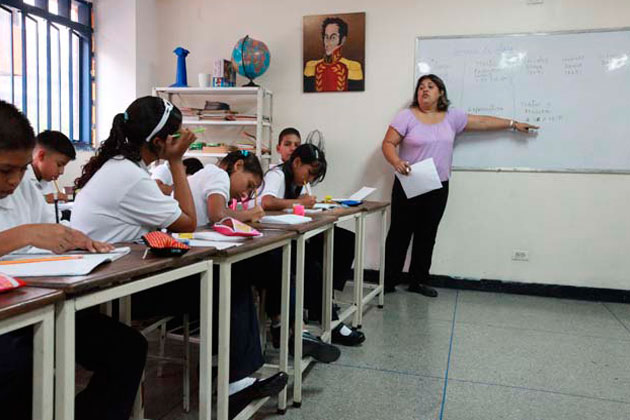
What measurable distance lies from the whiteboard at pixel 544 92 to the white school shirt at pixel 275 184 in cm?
157

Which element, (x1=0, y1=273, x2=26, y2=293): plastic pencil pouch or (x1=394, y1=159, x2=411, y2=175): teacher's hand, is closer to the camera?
(x1=0, y1=273, x2=26, y2=293): plastic pencil pouch

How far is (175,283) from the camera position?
1.62 meters

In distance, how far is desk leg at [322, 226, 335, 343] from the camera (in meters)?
2.34

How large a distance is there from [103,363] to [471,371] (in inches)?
63.8

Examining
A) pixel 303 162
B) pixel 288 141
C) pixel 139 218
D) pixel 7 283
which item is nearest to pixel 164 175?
pixel 303 162

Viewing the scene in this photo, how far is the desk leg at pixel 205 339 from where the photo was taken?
1301 millimetres

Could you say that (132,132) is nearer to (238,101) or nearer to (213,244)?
(213,244)

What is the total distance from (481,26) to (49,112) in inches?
123

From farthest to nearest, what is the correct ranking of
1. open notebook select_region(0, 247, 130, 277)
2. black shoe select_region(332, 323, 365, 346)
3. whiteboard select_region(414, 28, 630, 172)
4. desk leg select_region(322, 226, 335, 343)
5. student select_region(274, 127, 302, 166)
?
student select_region(274, 127, 302, 166), whiteboard select_region(414, 28, 630, 172), black shoe select_region(332, 323, 365, 346), desk leg select_region(322, 226, 335, 343), open notebook select_region(0, 247, 130, 277)

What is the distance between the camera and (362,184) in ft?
13.5

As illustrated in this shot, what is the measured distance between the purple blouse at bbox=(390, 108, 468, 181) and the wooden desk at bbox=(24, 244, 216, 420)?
271 centimetres

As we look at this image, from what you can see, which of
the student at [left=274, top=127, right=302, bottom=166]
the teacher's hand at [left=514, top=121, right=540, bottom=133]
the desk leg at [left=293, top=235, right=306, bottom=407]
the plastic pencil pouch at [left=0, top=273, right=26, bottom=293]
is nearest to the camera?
the plastic pencil pouch at [left=0, top=273, right=26, bottom=293]

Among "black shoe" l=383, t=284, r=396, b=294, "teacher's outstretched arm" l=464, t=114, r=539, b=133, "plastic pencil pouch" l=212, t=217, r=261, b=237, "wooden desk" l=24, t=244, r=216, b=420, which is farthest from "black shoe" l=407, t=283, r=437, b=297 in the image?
"wooden desk" l=24, t=244, r=216, b=420

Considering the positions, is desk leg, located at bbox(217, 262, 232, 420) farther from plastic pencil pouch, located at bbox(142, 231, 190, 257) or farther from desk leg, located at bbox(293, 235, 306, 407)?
desk leg, located at bbox(293, 235, 306, 407)
